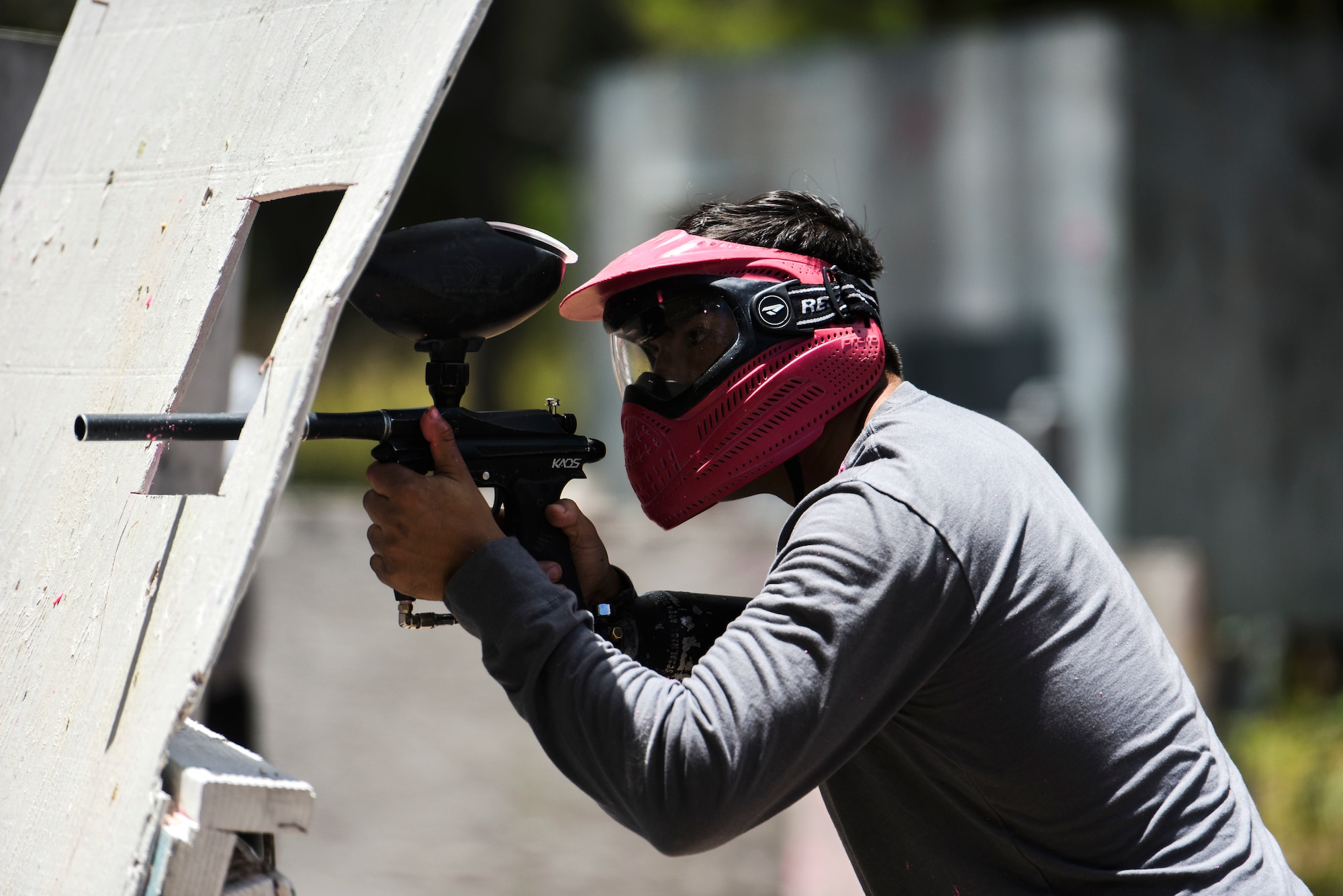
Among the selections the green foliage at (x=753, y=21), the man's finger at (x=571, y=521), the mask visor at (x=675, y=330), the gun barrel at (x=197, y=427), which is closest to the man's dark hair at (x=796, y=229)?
the mask visor at (x=675, y=330)

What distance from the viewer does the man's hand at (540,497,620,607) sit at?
6.81 feet

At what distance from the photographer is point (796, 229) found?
7.70ft

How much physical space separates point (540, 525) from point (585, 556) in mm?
176

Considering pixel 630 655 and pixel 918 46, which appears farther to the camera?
pixel 918 46

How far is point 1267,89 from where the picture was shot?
8203mm

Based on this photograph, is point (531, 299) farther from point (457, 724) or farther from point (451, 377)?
point (457, 724)

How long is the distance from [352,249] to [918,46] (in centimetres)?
789

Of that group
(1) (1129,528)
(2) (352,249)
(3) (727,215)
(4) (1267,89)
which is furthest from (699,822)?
(4) (1267,89)

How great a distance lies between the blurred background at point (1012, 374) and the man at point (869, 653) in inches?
→ 87.5

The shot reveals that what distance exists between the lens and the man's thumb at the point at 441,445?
1861 millimetres

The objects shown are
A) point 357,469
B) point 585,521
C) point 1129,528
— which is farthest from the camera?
point 357,469

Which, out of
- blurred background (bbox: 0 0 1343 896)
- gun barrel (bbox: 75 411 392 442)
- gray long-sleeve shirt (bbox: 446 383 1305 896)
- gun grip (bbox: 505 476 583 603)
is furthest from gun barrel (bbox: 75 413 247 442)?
blurred background (bbox: 0 0 1343 896)

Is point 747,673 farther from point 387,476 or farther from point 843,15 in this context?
point 843,15

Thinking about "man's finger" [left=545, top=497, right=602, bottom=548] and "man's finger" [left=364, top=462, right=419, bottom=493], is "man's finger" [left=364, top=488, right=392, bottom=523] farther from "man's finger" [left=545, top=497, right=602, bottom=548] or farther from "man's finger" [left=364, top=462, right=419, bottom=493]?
"man's finger" [left=545, top=497, right=602, bottom=548]
